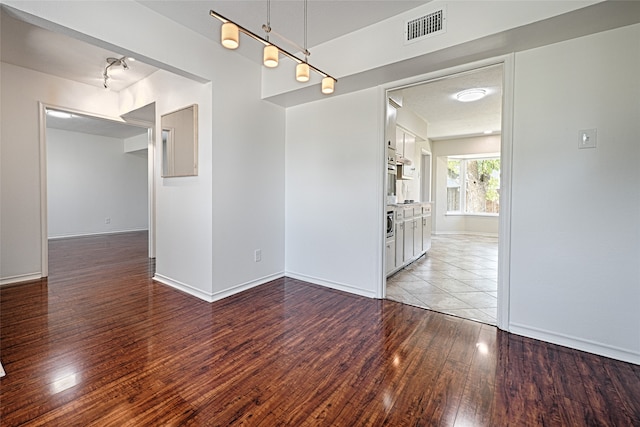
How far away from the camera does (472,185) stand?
8.53 meters

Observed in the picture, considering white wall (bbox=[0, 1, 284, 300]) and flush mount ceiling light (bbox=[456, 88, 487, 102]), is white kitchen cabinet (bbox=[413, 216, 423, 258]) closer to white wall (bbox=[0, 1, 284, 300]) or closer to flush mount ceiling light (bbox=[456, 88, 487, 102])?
flush mount ceiling light (bbox=[456, 88, 487, 102])

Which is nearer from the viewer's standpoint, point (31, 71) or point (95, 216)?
point (31, 71)

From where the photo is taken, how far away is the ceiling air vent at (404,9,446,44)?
2.31 meters

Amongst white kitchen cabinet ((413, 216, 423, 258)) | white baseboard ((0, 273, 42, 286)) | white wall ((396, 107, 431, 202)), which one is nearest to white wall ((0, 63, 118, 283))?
white baseboard ((0, 273, 42, 286))

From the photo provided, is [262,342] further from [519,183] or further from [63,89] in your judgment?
[63,89]

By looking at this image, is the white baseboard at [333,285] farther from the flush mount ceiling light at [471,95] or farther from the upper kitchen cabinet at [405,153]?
the flush mount ceiling light at [471,95]

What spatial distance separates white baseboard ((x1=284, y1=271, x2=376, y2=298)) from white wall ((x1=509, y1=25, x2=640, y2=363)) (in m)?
1.39

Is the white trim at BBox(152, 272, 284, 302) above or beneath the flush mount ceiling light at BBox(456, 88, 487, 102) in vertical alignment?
beneath

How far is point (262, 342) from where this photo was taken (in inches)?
88.6

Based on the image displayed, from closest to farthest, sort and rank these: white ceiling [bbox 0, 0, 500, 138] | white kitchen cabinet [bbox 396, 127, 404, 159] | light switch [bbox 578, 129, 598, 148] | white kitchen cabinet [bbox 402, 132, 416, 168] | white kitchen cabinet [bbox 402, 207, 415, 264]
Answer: light switch [bbox 578, 129, 598, 148] → white ceiling [bbox 0, 0, 500, 138] → white kitchen cabinet [bbox 402, 207, 415, 264] → white kitchen cabinet [bbox 396, 127, 404, 159] → white kitchen cabinet [bbox 402, 132, 416, 168]

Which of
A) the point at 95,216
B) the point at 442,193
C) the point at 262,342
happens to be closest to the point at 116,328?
the point at 262,342

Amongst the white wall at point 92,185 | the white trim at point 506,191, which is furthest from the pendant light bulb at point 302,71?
the white wall at point 92,185

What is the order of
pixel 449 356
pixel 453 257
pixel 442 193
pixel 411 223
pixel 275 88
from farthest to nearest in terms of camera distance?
pixel 442 193
pixel 453 257
pixel 411 223
pixel 275 88
pixel 449 356

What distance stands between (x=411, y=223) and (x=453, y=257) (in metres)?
1.48
